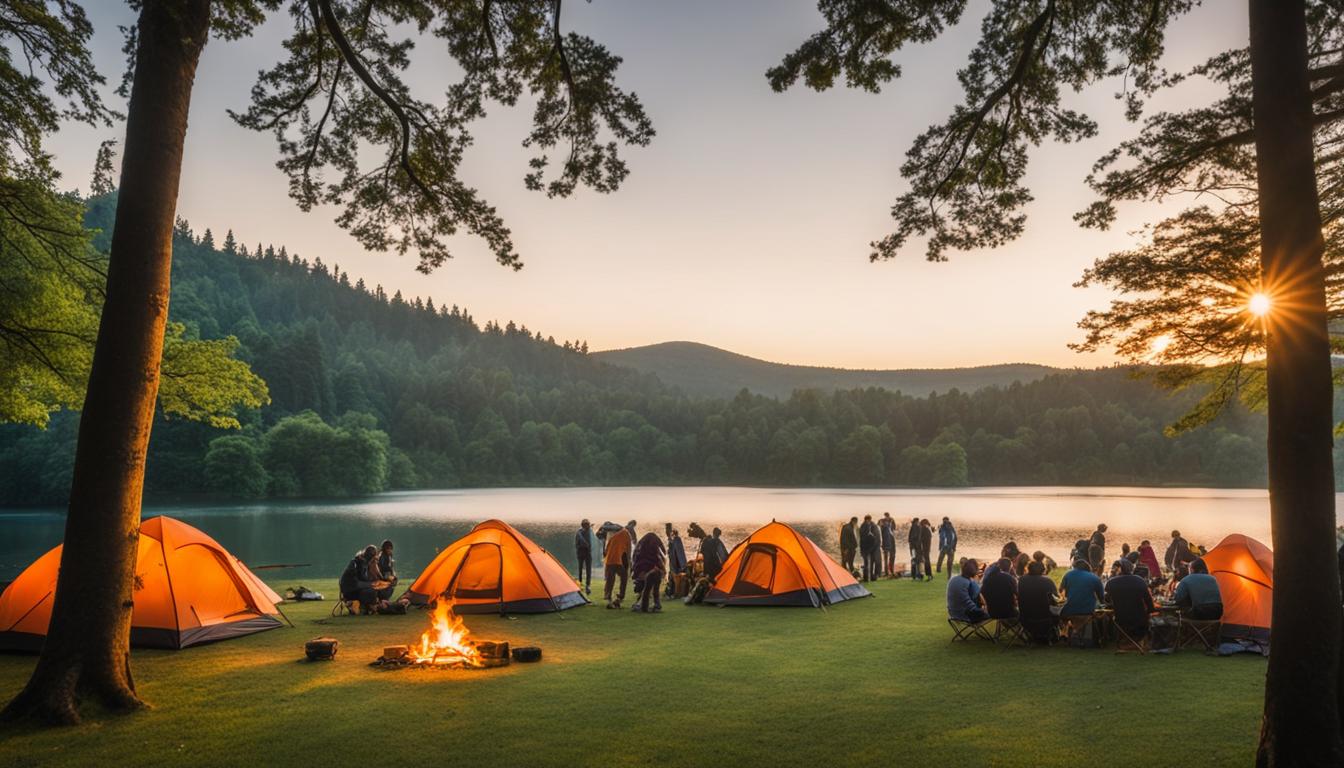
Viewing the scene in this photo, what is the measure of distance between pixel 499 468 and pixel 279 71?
122 meters

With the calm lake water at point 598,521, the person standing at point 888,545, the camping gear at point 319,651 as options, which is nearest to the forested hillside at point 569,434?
the calm lake water at point 598,521

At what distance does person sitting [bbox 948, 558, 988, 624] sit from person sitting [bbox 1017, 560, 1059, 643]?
604 millimetres

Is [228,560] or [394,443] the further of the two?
[394,443]

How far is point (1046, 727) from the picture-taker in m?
7.41

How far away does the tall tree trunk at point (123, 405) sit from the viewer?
24.7ft

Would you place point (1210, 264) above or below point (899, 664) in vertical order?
above

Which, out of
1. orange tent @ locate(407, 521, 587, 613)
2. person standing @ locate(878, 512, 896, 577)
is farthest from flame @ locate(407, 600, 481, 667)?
person standing @ locate(878, 512, 896, 577)

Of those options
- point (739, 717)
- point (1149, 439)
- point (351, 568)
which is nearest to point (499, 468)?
point (1149, 439)

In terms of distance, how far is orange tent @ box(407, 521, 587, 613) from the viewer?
48.9 ft

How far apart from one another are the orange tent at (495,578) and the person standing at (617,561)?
2.35 feet

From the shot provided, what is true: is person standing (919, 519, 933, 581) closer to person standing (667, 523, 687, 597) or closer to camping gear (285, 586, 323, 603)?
person standing (667, 523, 687, 597)

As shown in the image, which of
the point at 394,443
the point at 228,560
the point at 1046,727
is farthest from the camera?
the point at 394,443

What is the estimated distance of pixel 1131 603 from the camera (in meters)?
11.1

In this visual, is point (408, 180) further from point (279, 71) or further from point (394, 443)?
point (394, 443)
